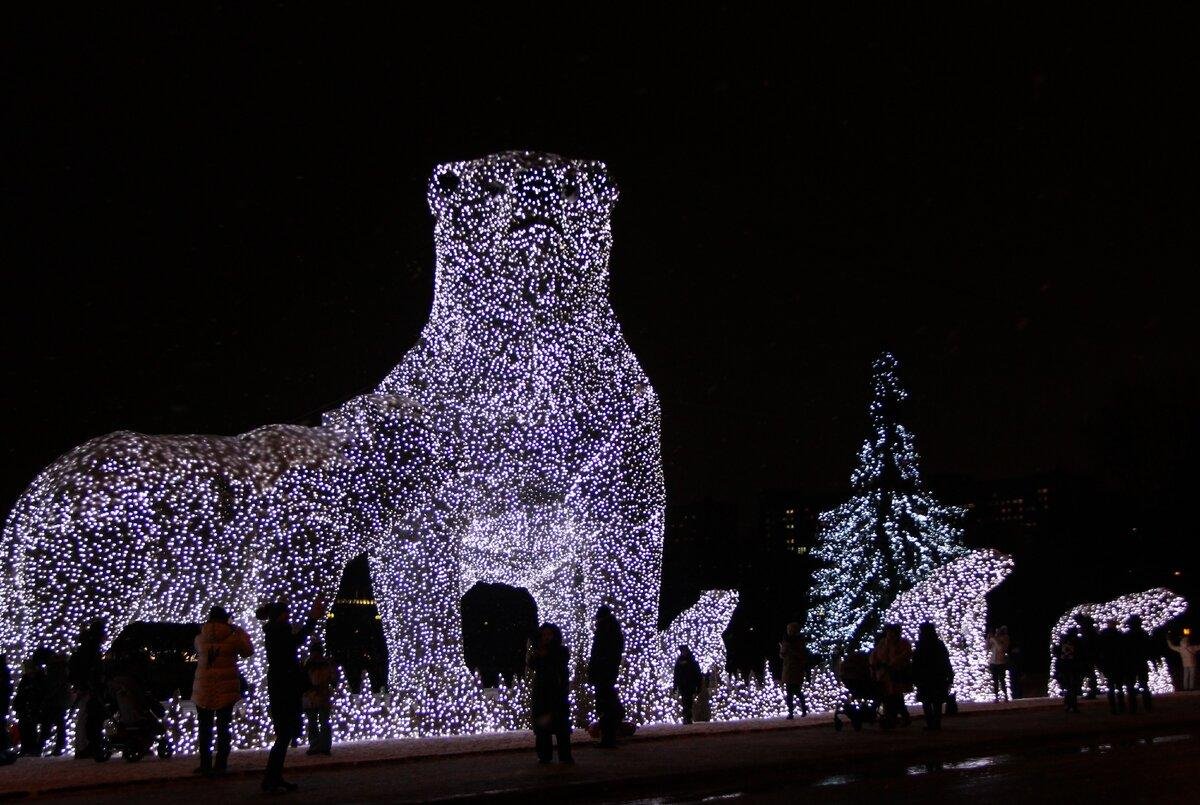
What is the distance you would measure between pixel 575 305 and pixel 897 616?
25.4ft

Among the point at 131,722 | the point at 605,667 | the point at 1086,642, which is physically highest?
the point at 1086,642

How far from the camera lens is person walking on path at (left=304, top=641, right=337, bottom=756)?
39.8ft

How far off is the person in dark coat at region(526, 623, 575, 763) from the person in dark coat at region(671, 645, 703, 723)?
4.86m

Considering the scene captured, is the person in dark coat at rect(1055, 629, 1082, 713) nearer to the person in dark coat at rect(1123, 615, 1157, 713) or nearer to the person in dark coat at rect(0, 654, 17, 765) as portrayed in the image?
the person in dark coat at rect(1123, 615, 1157, 713)

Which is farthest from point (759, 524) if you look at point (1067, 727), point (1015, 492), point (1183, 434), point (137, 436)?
point (137, 436)

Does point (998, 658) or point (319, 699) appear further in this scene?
point (998, 658)

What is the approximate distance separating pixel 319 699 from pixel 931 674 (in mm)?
6749

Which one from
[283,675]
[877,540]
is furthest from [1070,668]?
[877,540]

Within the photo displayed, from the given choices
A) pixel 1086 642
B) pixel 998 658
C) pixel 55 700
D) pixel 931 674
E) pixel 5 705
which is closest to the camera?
pixel 5 705

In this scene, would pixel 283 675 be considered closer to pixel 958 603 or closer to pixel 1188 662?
pixel 958 603

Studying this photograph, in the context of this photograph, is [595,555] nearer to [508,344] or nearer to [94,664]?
[508,344]

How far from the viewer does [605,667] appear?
12.9 m

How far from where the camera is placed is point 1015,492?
77438mm

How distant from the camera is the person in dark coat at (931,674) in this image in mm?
15328
